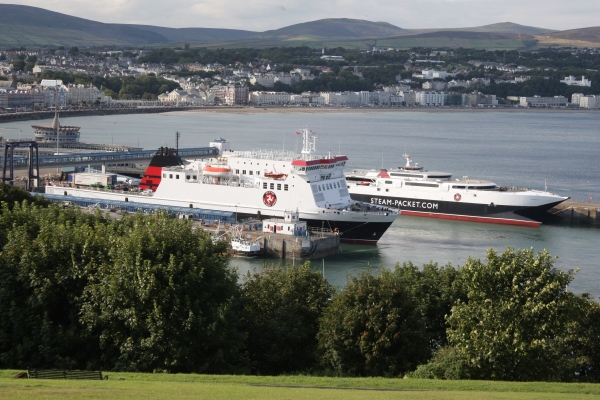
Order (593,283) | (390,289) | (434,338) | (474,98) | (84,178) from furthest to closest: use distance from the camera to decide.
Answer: (474,98) < (84,178) < (593,283) < (434,338) < (390,289)

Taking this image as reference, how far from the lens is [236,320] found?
12273mm

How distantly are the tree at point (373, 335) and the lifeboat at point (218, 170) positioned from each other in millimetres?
16830

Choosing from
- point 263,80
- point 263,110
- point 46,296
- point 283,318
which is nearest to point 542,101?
point 263,80

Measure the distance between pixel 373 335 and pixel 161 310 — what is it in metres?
2.46

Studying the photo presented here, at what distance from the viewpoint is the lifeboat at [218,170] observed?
94.6 ft

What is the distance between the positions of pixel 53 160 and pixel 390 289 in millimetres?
28305

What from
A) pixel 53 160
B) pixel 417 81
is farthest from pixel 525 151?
pixel 417 81

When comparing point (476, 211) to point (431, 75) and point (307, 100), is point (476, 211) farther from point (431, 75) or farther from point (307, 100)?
point (431, 75)

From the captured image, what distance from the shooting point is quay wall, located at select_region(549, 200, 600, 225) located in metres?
31.7

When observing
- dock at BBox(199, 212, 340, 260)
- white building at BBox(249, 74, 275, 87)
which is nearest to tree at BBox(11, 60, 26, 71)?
white building at BBox(249, 74, 275, 87)

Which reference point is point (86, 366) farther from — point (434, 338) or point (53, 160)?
point (53, 160)

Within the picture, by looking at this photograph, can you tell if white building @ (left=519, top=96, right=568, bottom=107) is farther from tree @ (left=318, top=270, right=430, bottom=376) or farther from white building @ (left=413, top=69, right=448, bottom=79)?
tree @ (left=318, top=270, right=430, bottom=376)

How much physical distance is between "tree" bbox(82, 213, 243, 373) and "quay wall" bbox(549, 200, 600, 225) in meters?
21.5

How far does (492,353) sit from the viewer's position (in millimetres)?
11289
